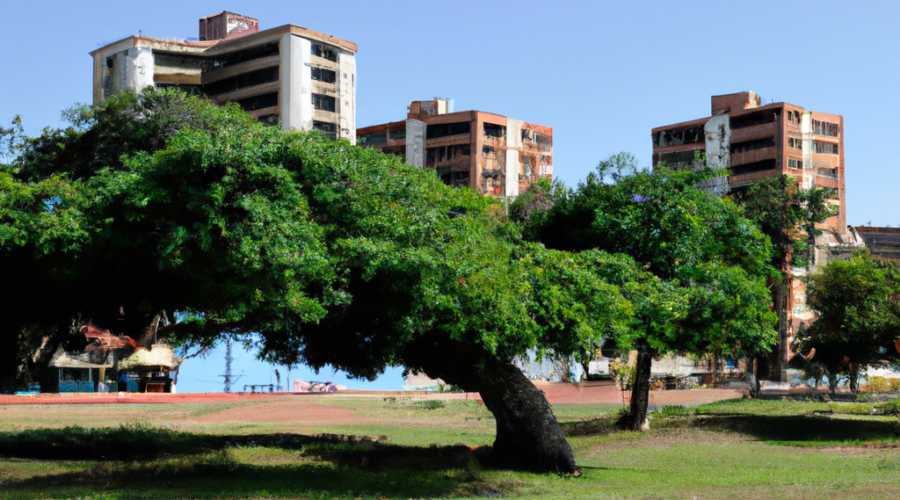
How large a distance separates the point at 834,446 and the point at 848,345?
1309 centimetres

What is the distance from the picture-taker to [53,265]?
53.4 ft

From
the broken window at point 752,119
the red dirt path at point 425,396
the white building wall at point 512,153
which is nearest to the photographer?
the red dirt path at point 425,396

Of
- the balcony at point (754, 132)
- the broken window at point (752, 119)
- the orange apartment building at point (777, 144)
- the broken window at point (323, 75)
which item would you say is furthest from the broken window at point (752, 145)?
the broken window at point (323, 75)

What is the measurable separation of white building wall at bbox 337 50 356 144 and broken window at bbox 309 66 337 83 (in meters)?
0.63

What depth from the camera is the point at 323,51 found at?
80.9 meters

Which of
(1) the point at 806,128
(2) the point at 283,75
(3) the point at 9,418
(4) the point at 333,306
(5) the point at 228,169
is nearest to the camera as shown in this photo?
(5) the point at 228,169

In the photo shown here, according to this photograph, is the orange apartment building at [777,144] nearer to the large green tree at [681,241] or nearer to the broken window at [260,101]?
the broken window at [260,101]

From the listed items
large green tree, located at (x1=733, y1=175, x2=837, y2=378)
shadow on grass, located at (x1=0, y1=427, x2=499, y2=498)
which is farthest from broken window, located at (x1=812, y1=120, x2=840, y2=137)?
shadow on grass, located at (x1=0, y1=427, x2=499, y2=498)

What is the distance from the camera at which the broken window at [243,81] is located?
80.4m

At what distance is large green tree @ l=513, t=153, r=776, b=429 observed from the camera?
82.7 feet

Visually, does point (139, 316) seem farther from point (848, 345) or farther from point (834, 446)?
point (848, 345)

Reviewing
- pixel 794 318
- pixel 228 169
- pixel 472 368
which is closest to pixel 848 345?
pixel 472 368

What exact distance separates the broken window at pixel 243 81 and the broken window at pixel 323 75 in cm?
327

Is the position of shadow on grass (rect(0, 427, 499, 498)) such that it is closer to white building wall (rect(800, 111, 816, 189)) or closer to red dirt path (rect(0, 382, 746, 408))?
red dirt path (rect(0, 382, 746, 408))
